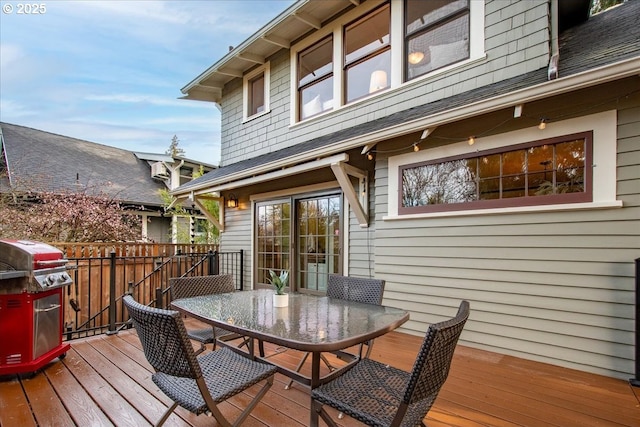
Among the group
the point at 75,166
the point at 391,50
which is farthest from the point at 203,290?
the point at 75,166

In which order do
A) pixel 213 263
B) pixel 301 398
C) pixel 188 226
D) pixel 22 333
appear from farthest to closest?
pixel 188 226 → pixel 213 263 → pixel 22 333 → pixel 301 398

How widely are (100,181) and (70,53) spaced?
13.9 ft

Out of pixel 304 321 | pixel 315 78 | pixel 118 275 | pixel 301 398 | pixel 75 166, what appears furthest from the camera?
pixel 75 166

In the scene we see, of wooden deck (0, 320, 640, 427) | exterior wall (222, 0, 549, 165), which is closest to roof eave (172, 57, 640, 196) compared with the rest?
exterior wall (222, 0, 549, 165)

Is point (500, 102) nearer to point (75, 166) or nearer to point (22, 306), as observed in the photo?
point (22, 306)

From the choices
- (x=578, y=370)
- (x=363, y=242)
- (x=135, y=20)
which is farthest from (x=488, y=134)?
(x=135, y=20)

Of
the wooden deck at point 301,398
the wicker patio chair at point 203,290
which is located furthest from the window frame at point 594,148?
the wicker patio chair at point 203,290

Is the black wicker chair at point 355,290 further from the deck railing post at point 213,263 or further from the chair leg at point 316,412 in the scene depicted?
the deck railing post at point 213,263

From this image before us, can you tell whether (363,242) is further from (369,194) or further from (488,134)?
(488,134)

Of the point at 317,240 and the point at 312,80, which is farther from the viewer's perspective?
the point at 312,80

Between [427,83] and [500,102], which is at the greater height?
[427,83]

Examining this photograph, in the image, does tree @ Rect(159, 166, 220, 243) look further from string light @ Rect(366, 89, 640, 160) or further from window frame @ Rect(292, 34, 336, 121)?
string light @ Rect(366, 89, 640, 160)

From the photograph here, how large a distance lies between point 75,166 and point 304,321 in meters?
12.1

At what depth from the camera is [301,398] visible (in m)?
2.23
